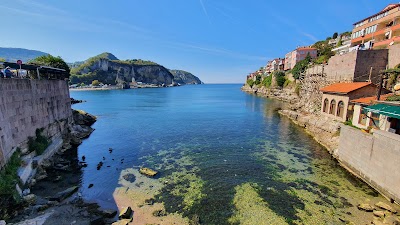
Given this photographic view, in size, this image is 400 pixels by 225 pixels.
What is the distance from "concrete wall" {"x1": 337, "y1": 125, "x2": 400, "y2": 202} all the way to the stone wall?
77.5 feet

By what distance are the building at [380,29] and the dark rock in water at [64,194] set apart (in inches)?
2013

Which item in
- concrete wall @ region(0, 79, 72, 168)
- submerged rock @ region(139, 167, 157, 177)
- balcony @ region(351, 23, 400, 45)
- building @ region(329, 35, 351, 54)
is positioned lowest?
submerged rock @ region(139, 167, 157, 177)

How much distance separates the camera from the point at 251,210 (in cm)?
1466

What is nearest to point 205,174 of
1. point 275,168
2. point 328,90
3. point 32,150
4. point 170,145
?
point 275,168

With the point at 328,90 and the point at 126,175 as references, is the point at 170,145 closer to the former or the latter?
the point at 126,175

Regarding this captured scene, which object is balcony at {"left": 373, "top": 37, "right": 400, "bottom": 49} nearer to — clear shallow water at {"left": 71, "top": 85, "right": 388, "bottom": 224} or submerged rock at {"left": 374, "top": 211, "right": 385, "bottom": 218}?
clear shallow water at {"left": 71, "top": 85, "right": 388, "bottom": 224}

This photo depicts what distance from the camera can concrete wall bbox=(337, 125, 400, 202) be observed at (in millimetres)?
15117

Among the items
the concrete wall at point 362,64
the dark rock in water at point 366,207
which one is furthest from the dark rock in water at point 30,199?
the concrete wall at point 362,64

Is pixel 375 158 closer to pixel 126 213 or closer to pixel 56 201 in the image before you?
pixel 126 213

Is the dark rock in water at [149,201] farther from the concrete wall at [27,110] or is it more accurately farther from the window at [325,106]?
the window at [325,106]

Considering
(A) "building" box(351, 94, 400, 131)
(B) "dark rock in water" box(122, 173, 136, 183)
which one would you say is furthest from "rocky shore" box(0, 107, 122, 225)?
(A) "building" box(351, 94, 400, 131)

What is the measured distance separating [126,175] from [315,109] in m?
38.5

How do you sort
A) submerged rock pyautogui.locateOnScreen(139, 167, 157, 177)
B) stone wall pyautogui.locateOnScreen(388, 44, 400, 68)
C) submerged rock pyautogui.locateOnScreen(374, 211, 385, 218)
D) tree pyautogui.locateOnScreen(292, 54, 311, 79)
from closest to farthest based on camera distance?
submerged rock pyautogui.locateOnScreen(374, 211, 385, 218), submerged rock pyautogui.locateOnScreen(139, 167, 157, 177), stone wall pyautogui.locateOnScreen(388, 44, 400, 68), tree pyautogui.locateOnScreen(292, 54, 311, 79)

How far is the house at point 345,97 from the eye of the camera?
1163 inches
